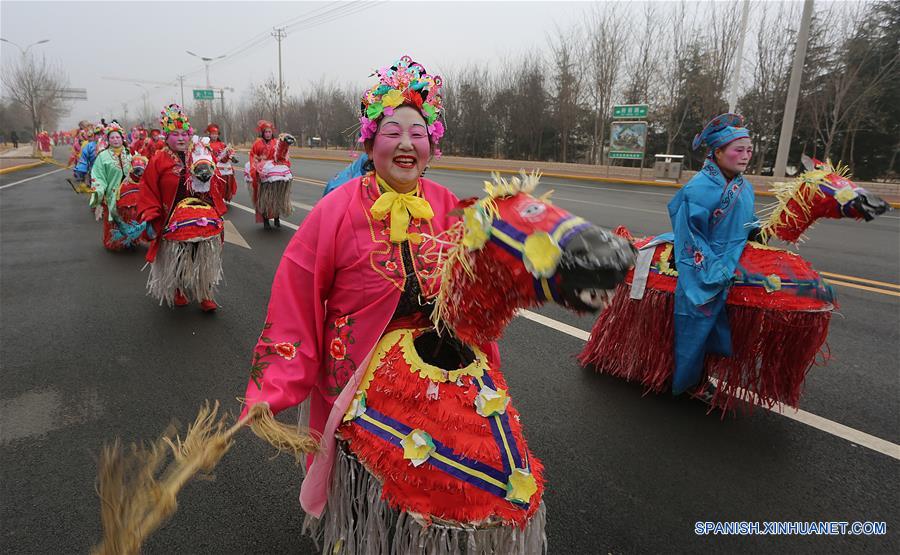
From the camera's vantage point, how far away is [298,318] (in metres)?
1.76

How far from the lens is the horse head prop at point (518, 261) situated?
1.17m

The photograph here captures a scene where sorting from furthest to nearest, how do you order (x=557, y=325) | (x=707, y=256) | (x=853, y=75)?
1. (x=853, y=75)
2. (x=557, y=325)
3. (x=707, y=256)

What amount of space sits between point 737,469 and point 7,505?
378 centimetres

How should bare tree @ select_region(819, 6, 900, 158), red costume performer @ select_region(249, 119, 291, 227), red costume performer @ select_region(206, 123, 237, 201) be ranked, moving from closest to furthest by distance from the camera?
red costume performer @ select_region(206, 123, 237, 201)
red costume performer @ select_region(249, 119, 291, 227)
bare tree @ select_region(819, 6, 900, 158)

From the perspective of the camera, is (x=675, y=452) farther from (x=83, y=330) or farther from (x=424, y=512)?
(x=83, y=330)

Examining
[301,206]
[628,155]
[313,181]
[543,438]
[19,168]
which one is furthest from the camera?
[19,168]

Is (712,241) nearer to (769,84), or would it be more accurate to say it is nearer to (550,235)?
(550,235)

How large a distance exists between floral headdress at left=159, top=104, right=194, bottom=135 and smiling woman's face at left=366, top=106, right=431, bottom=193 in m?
3.96

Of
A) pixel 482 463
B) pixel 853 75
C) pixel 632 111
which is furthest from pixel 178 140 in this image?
pixel 853 75

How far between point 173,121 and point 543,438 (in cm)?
445

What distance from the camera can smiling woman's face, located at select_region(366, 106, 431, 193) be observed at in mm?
1864

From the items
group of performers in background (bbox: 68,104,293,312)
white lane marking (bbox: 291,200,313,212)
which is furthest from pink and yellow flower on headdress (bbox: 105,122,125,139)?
group of performers in background (bbox: 68,104,293,312)

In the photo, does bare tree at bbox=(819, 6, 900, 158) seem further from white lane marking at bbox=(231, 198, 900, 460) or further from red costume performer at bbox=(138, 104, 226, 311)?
→ red costume performer at bbox=(138, 104, 226, 311)

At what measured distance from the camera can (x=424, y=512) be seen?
149 centimetres
